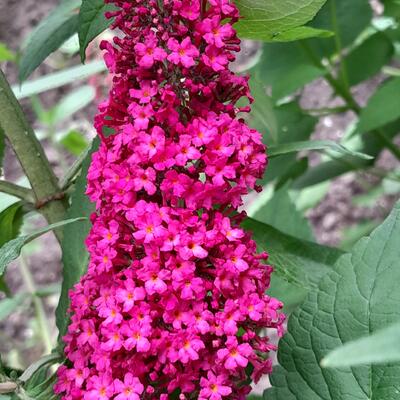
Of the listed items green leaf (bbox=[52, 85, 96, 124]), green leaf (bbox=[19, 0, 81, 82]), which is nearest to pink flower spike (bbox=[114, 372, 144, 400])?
green leaf (bbox=[19, 0, 81, 82])

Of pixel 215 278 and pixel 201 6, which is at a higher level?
pixel 201 6

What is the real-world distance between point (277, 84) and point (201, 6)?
85 cm

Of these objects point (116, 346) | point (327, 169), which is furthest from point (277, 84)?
point (116, 346)

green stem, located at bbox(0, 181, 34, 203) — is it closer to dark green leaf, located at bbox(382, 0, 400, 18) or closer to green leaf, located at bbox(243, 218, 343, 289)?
green leaf, located at bbox(243, 218, 343, 289)

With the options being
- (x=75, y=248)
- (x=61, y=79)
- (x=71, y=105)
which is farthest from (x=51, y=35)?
(x=71, y=105)

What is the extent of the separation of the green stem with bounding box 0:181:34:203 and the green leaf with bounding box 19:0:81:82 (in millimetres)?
152

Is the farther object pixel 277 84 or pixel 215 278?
pixel 277 84

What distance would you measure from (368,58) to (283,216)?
458 mm

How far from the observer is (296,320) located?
842 millimetres

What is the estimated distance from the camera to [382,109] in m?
1.50

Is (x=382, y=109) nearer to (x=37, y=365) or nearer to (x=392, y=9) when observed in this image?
(x=392, y=9)

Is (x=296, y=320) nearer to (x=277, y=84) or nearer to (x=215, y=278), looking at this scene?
(x=215, y=278)

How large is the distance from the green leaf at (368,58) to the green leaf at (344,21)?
0.04m

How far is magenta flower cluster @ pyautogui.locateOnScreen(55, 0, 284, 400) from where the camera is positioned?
773 millimetres
